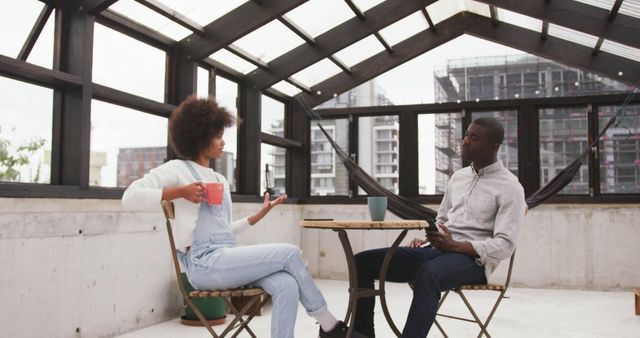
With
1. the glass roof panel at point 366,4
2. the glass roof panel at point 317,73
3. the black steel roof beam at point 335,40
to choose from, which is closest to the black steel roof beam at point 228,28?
the glass roof panel at point 366,4

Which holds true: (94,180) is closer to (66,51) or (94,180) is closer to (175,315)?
(66,51)

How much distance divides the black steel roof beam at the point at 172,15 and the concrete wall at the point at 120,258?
125 centimetres

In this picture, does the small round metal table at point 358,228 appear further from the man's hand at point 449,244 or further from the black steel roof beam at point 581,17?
the black steel roof beam at point 581,17

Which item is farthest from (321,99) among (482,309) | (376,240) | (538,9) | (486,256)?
(486,256)

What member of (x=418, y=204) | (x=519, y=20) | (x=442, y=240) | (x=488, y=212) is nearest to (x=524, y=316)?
(x=418, y=204)

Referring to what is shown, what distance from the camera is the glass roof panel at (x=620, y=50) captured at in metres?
4.76

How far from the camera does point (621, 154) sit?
5320 mm

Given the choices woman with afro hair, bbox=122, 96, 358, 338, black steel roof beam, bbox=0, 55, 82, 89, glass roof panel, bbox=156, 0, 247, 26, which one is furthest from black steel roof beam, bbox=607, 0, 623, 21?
black steel roof beam, bbox=0, 55, 82, 89

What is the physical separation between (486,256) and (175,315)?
7.54 ft

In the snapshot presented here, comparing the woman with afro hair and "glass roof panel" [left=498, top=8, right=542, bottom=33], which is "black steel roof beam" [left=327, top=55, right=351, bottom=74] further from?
the woman with afro hair

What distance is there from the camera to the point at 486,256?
216 centimetres

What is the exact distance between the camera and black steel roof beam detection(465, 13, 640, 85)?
199 inches

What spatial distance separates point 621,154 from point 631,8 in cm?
175

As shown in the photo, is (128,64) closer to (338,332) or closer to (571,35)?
(338,332)
